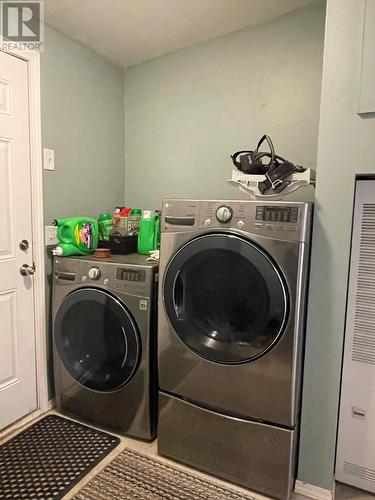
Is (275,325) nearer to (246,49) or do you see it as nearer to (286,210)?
(286,210)

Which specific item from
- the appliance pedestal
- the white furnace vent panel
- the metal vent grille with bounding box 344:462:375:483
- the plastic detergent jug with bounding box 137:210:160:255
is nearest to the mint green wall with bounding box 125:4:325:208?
the plastic detergent jug with bounding box 137:210:160:255

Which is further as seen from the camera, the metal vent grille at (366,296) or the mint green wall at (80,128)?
the mint green wall at (80,128)

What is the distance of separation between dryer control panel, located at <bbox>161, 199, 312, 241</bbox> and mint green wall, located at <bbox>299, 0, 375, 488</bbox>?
134mm

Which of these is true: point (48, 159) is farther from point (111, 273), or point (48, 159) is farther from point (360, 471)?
point (360, 471)

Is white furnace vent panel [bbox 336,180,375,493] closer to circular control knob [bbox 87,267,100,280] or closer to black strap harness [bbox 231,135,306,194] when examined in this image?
black strap harness [bbox 231,135,306,194]

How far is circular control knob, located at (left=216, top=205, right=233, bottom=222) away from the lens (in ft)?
4.61

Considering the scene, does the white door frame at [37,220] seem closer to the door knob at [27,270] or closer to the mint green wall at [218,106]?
→ the door knob at [27,270]

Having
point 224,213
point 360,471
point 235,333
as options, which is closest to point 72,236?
point 224,213

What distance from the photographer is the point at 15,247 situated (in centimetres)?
188

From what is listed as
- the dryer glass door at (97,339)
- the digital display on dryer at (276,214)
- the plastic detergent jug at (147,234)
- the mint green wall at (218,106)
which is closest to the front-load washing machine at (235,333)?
the digital display on dryer at (276,214)

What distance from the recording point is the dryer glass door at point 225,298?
136cm

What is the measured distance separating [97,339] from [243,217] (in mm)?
1054

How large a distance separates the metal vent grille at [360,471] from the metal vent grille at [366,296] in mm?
501

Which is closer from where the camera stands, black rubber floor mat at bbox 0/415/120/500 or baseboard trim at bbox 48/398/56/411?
black rubber floor mat at bbox 0/415/120/500
